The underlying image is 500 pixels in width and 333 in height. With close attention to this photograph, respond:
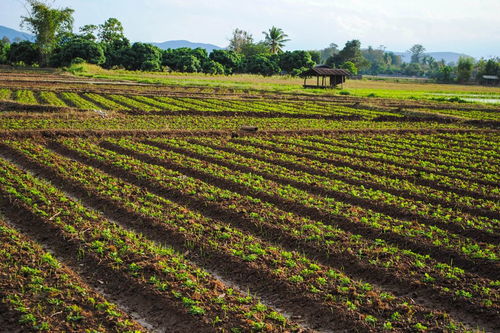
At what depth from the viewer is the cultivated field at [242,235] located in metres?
7.67

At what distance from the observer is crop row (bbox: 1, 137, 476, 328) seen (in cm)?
790

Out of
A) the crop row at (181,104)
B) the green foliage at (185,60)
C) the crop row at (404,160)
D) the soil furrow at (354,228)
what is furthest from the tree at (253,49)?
the soil furrow at (354,228)

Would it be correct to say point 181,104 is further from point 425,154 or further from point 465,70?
point 465,70

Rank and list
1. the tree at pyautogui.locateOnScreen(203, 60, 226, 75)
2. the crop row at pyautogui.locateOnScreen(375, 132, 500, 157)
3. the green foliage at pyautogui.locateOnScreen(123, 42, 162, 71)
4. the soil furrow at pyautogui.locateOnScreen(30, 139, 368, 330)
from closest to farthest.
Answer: the soil furrow at pyautogui.locateOnScreen(30, 139, 368, 330) → the crop row at pyautogui.locateOnScreen(375, 132, 500, 157) → the green foliage at pyautogui.locateOnScreen(123, 42, 162, 71) → the tree at pyautogui.locateOnScreen(203, 60, 226, 75)


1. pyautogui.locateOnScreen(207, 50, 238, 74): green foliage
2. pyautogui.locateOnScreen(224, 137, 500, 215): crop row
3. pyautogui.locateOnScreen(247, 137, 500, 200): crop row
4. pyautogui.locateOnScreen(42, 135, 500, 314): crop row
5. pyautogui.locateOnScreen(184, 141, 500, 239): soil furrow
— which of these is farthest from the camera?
pyautogui.locateOnScreen(207, 50, 238, 74): green foliage

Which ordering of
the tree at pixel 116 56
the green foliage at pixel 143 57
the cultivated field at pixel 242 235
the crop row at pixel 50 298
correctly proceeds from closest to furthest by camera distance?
1. the crop row at pixel 50 298
2. the cultivated field at pixel 242 235
3. the green foliage at pixel 143 57
4. the tree at pixel 116 56

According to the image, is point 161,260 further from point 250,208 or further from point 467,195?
point 467,195

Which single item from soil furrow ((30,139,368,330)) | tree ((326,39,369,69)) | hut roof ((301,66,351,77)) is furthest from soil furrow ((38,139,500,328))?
tree ((326,39,369,69))

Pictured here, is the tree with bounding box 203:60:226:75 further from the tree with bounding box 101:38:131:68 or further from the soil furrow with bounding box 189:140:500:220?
the soil furrow with bounding box 189:140:500:220

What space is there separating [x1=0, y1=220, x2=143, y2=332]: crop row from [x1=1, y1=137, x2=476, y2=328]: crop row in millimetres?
2692

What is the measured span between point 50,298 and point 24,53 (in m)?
89.5

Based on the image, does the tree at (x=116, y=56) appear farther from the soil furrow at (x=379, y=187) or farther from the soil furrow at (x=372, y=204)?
the soil furrow at (x=372, y=204)

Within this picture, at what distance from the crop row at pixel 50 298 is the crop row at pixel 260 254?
2692mm

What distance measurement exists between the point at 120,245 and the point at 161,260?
3.51 feet
